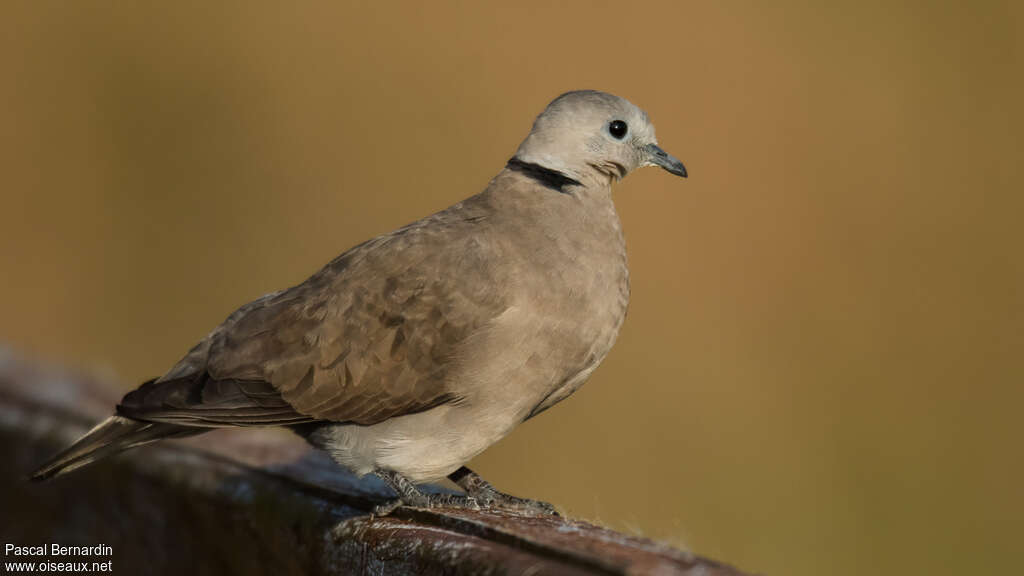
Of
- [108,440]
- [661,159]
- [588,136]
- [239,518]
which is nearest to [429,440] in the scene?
[239,518]

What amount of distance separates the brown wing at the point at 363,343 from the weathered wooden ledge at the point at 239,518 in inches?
6.0

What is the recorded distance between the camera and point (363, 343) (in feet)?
10.1

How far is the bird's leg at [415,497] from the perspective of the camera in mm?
2730

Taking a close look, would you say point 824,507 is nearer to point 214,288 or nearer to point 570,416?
point 570,416

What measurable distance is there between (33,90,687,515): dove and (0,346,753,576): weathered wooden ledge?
0.13 meters

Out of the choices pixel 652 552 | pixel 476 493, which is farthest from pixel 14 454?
pixel 652 552

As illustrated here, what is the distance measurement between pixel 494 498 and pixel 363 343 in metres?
0.51

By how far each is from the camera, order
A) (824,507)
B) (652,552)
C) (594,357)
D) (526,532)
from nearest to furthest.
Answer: (652,552) < (526,532) < (594,357) < (824,507)

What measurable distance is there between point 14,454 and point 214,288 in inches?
82.7

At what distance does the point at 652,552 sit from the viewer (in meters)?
1.92

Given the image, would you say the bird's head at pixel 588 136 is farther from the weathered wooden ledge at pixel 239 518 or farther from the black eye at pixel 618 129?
the weathered wooden ledge at pixel 239 518

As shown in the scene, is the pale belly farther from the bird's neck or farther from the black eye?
the black eye

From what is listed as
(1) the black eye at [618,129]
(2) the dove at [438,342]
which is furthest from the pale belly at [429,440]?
(1) the black eye at [618,129]

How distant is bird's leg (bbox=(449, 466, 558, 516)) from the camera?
2774mm
